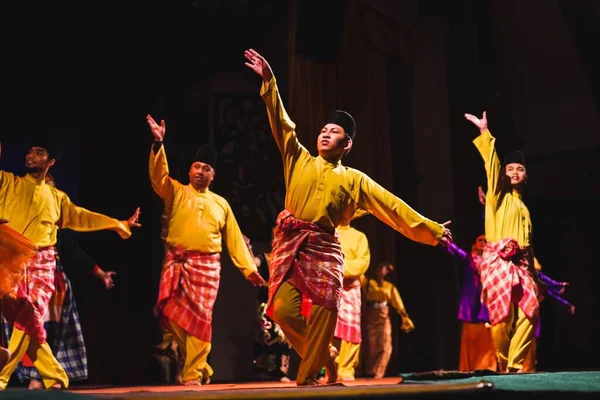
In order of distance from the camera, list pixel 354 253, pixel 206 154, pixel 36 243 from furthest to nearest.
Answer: pixel 354 253 < pixel 206 154 < pixel 36 243

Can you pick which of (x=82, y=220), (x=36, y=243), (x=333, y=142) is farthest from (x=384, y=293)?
(x=333, y=142)

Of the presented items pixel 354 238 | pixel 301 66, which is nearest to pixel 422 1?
pixel 301 66

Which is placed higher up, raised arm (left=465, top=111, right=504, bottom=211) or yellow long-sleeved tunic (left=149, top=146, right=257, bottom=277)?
raised arm (left=465, top=111, right=504, bottom=211)

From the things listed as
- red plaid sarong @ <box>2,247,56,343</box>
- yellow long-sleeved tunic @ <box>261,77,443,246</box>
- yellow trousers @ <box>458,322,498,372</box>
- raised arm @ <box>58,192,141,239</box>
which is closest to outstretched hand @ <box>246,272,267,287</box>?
raised arm @ <box>58,192,141,239</box>

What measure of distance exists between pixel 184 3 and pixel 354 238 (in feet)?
9.75

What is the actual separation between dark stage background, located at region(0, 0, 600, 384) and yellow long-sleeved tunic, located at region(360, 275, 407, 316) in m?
0.57

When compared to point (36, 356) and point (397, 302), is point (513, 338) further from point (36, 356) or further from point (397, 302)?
point (36, 356)

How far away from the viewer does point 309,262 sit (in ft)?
15.8

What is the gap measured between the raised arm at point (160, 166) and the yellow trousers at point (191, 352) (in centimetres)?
102

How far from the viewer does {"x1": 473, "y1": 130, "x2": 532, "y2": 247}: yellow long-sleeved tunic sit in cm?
672

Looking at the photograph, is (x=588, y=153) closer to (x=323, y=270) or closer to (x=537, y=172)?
(x=537, y=172)

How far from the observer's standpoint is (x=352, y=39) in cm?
961

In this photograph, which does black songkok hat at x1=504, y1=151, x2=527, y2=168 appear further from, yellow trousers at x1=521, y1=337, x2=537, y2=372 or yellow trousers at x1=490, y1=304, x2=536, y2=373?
yellow trousers at x1=521, y1=337, x2=537, y2=372

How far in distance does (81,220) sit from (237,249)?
4.06ft
